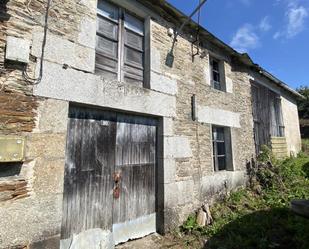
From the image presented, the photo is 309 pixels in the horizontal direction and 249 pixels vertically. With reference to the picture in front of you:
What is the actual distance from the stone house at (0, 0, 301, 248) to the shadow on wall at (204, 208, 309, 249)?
0.96 m

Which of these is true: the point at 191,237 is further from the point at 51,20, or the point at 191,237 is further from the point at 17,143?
the point at 51,20

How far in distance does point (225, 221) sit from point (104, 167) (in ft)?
10.2

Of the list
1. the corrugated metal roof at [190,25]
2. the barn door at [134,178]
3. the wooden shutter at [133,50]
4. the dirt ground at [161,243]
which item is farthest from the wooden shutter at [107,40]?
the dirt ground at [161,243]

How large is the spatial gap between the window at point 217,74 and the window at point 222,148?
4.60ft

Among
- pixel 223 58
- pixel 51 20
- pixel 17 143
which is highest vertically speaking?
pixel 223 58

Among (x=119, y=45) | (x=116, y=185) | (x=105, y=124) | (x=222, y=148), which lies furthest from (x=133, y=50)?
(x=222, y=148)

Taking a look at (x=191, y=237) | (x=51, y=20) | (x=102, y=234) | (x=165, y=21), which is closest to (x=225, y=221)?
(x=191, y=237)

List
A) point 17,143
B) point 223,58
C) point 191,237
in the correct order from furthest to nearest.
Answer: point 223,58
point 191,237
point 17,143

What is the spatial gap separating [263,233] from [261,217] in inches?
34.4

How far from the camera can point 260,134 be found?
29.1ft

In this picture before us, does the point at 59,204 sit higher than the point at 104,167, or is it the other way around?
the point at 104,167

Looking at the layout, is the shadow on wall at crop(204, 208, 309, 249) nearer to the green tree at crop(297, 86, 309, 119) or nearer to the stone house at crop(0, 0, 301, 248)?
the stone house at crop(0, 0, 301, 248)

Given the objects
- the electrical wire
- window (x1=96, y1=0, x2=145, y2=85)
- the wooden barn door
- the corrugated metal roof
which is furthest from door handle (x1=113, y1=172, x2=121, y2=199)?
the corrugated metal roof

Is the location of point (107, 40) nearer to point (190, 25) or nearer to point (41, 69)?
point (41, 69)
